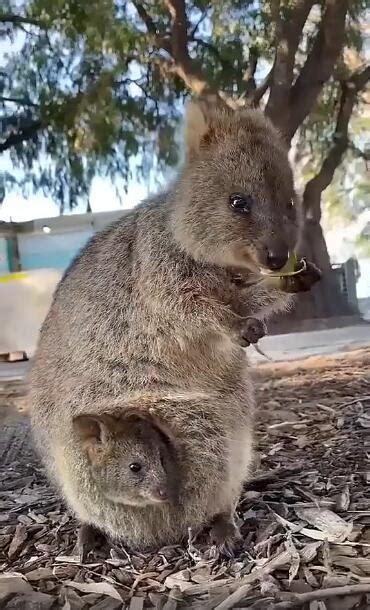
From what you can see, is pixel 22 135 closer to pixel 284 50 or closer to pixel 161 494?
pixel 284 50

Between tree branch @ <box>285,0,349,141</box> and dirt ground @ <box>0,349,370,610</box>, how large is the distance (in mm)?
646

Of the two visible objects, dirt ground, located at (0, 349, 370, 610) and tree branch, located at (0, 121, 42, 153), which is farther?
tree branch, located at (0, 121, 42, 153)

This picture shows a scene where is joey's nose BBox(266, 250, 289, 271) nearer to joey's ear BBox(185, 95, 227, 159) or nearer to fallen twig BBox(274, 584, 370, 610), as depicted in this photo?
joey's ear BBox(185, 95, 227, 159)

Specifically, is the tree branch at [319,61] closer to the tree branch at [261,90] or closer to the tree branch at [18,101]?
the tree branch at [261,90]

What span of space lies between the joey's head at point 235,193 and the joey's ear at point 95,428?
426 mm

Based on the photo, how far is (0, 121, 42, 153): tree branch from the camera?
1740 mm

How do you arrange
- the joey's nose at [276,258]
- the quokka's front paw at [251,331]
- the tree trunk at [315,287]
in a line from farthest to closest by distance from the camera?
1. the tree trunk at [315,287]
2. the quokka's front paw at [251,331]
3. the joey's nose at [276,258]

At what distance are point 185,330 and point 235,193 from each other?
0.33m

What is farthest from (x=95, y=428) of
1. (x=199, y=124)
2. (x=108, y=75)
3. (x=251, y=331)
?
(x=108, y=75)

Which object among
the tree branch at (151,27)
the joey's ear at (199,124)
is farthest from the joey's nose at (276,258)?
the tree branch at (151,27)

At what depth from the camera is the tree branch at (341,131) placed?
5.81ft

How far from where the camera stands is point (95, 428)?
1590 mm

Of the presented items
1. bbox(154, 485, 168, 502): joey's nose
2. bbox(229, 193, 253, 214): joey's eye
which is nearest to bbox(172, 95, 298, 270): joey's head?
bbox(229, 193, 253, 214): joey's eye

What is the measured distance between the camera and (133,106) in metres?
1.76
